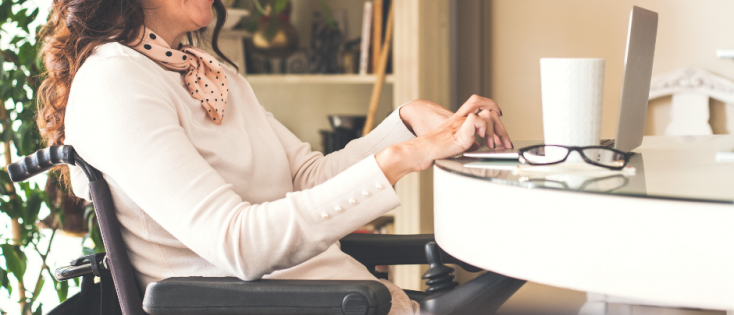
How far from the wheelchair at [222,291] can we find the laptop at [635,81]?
7.7 inches

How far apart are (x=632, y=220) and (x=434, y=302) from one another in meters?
0.28

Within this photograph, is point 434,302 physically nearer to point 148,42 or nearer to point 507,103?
point 148,42

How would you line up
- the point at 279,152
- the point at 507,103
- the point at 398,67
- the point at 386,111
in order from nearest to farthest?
the point at 279,152
the point at 398,67
the point at 507,103
the point at 386,111

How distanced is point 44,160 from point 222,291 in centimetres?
32

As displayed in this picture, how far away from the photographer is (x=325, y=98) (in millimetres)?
2631

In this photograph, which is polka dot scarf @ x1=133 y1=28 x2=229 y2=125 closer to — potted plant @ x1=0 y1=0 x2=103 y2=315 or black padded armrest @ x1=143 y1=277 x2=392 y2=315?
black padded armrest @ x1=143 y1=277 x2=392 y2=315

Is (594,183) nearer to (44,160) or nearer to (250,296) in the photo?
(250,296)

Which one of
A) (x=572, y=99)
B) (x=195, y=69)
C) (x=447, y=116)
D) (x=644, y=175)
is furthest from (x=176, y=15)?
(x=644, y=175)

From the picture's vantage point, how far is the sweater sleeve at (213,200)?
729 mm

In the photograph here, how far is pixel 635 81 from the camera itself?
0.77 metres

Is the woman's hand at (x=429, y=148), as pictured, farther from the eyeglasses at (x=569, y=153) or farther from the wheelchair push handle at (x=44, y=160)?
the wheelchair push handle at (x=44, y=160)

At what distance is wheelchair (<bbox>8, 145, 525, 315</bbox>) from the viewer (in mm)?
655

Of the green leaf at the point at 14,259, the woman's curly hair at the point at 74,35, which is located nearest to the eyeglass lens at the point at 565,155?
the woman's curly hair at the point at 74,35

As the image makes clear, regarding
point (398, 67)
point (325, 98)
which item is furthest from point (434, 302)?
point (325, 98)
